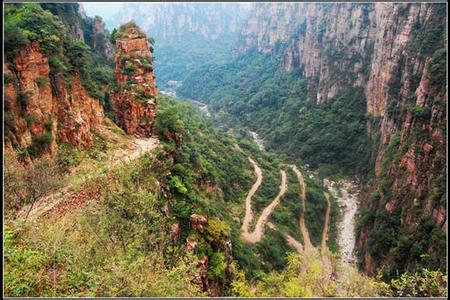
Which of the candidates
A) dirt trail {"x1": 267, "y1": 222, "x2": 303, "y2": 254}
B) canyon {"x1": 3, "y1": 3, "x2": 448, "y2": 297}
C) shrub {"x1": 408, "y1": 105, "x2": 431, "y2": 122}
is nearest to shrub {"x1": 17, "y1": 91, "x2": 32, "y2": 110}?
canyon {"x1": 3, "y1": 3, "x2": 448, "y2": 297}

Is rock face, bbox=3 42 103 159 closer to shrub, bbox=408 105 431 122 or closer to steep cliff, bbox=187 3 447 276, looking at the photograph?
steep cliff, bbox=187 3 447 276

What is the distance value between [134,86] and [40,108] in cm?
1145

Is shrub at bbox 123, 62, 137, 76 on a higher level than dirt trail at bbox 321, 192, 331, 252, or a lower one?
higher

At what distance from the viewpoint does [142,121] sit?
33094 mm

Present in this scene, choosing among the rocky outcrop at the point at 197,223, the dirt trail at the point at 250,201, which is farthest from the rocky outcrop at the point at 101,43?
the rocky outcrop at the point at 197,223

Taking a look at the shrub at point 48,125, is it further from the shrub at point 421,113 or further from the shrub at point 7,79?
the shrub at point 421,113

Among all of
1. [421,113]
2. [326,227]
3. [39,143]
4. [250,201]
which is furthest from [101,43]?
[421,113]

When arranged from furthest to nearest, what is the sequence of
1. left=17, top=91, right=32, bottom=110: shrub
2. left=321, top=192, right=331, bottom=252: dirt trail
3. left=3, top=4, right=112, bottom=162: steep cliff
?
left=321, top=192, right=331, bottom=252: dirt trail < left=17, top=91, right=32, bottom=110: shrub < left=3, top=4, right=112, bottom=162: steep cliff

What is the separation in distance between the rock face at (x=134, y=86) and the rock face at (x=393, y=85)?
83.6ft

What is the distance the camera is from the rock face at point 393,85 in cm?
3881

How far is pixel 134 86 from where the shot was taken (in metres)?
33.7

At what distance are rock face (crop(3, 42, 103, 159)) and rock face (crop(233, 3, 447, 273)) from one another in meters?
28.5

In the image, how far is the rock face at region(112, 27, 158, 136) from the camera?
109 feet

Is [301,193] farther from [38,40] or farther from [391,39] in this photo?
[38,40]
